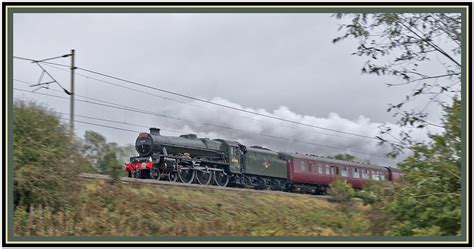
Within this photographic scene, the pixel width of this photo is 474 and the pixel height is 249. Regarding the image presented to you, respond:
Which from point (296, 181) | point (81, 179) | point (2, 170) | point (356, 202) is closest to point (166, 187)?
point (81, 179)

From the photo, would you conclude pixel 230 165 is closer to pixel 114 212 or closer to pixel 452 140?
pixel 114 212

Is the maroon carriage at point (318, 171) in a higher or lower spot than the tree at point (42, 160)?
lower

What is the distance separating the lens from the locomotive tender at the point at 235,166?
20.3 meters

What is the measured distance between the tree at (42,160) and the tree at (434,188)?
6.65m

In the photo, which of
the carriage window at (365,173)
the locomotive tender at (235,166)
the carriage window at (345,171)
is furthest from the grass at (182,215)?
the carriage window at (365,173)

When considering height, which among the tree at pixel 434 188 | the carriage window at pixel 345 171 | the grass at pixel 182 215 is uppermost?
the tree at pixel 434 188

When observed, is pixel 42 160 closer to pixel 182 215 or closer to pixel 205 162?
pixel 182 215

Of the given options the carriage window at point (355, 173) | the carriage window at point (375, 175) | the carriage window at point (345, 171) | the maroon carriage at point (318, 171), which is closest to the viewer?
the carriage window at point (375, 175)

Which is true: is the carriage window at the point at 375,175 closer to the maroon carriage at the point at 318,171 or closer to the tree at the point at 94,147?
the maroon carriage at the point at 318,171

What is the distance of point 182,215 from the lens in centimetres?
1534

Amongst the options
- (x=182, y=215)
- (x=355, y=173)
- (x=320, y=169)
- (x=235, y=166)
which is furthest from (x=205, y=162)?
(x=182, y=215)

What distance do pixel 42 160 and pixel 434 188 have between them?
7.67 meters

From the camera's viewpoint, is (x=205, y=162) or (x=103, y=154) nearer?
(x=103, y=154)

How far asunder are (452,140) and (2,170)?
7115 millimetres
